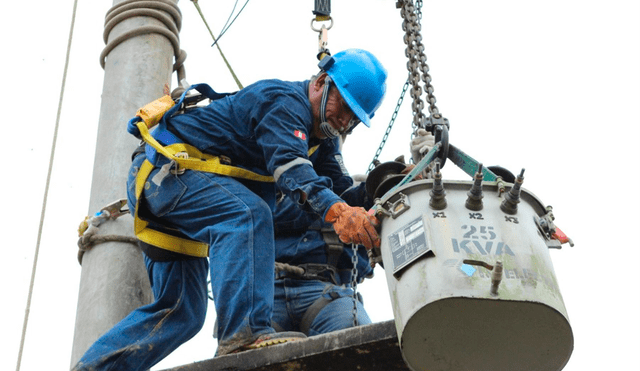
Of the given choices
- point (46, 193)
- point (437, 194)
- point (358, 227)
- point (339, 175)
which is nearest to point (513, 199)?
point (437, 194)

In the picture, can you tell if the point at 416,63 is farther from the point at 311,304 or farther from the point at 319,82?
the point at 311,304

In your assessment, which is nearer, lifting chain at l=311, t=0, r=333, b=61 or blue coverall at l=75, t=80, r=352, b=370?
blue coverall at l=75, t=80, r=352, b=370

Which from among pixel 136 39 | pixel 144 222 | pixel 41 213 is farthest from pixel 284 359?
pixel 136 39

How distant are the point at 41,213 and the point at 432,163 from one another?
104 inches

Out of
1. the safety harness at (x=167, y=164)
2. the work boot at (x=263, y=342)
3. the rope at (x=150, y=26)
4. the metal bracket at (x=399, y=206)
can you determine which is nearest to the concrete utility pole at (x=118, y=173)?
the rope at (x=150, y=26)

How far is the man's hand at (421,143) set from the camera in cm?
554

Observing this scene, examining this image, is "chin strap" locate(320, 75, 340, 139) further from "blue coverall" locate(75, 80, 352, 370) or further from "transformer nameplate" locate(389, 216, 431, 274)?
"transformer nameplate" locate(389, 216, 431, 274)

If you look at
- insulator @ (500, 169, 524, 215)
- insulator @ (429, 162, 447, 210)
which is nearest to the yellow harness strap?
insulator @ (429, 162, 447, 210)

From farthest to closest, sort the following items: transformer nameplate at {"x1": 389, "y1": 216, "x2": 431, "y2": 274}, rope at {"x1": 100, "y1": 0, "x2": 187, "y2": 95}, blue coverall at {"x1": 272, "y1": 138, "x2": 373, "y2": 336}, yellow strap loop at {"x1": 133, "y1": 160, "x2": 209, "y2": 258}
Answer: rope at {"x1": 100, "y1": 0, "x2": 187, "y2": 95}, blue coverall at {"x1": 272, "y1": 138, "x2": 373, "y2": 336}, yellow strap loop at {"x1": 133, "y1": 160, "x2": 209, "y2": 258}, transformer nameplate at {"x1": 389, "y1": 216, "x2": 431, "y2": 274}

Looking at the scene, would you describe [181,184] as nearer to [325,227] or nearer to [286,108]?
[286,108]

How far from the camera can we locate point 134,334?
5.74m

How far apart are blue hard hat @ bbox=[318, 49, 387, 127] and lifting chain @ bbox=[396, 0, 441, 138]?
263mm

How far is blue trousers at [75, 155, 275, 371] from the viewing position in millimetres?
5285

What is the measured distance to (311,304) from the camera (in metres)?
6.30
